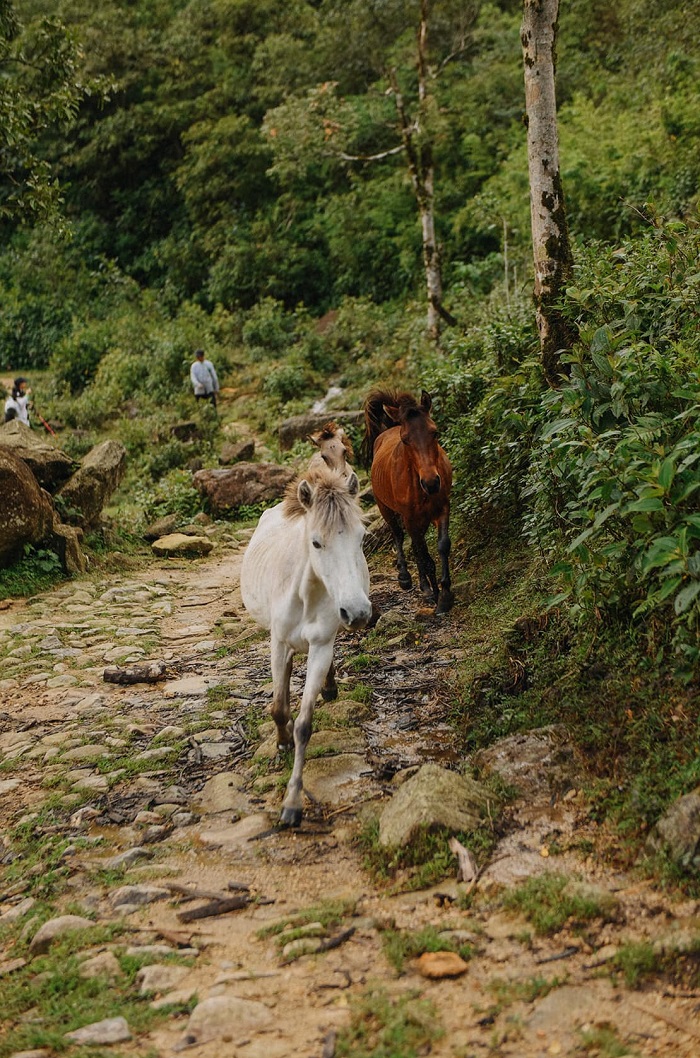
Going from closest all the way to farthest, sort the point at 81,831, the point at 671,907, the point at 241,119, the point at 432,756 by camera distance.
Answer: the point at 671,907, the point at 81,831, the point at 432,756, the point at 241,119

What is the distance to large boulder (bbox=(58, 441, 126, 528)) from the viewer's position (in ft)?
38.9

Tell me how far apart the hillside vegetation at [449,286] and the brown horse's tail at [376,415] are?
694 millimetres

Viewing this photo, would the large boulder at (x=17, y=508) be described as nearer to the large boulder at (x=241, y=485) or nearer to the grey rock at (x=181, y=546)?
the grey rock at (x=181, y=546)

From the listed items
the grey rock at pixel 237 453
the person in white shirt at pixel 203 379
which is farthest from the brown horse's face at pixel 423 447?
the person in white shirt at pixel 203 379

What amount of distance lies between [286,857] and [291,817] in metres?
0.28

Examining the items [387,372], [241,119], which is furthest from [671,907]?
[241,119]

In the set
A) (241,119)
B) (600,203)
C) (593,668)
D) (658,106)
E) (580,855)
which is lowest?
(580,855)

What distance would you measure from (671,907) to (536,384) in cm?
481

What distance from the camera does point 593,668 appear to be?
16.6ft

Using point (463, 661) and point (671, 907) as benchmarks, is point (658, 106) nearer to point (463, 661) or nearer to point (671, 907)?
point (463, 661)

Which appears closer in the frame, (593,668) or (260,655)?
(593,668)

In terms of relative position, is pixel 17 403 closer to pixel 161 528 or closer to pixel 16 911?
pixel 161 528

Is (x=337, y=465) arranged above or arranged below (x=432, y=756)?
above

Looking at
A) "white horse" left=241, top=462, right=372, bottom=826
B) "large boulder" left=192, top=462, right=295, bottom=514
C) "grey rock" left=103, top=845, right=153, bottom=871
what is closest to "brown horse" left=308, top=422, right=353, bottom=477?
"white horse" left=241, top=462, right=372, bottom=826
